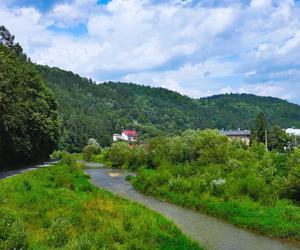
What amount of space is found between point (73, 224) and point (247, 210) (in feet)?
56.6

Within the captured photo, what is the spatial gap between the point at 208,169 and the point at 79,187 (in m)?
16.3

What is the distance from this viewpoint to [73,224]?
25109 mm

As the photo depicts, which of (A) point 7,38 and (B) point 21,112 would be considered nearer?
(B) point 21,112

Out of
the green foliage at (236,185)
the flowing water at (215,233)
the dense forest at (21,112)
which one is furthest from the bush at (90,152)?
the flowing water at (215,233)

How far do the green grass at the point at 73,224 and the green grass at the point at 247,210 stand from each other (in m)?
7.63

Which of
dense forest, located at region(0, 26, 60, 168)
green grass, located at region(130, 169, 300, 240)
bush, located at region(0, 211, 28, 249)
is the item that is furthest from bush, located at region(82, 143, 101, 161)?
bush, located at region(0, 211, 28, 249)

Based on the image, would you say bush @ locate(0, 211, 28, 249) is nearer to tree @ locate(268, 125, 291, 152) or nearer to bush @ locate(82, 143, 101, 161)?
tree @ locate(268, 125, 291, 152)

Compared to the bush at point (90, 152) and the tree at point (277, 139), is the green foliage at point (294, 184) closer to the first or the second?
the tree at point (277, 139)

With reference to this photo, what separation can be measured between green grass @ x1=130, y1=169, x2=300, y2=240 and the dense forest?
2171cm

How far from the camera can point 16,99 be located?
2336 inches

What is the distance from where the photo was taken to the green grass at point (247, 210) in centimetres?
3171

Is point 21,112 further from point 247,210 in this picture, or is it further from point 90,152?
point 90,152

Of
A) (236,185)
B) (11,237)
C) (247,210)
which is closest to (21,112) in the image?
(236,185)

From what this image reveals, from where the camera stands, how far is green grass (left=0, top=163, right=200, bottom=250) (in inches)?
778
